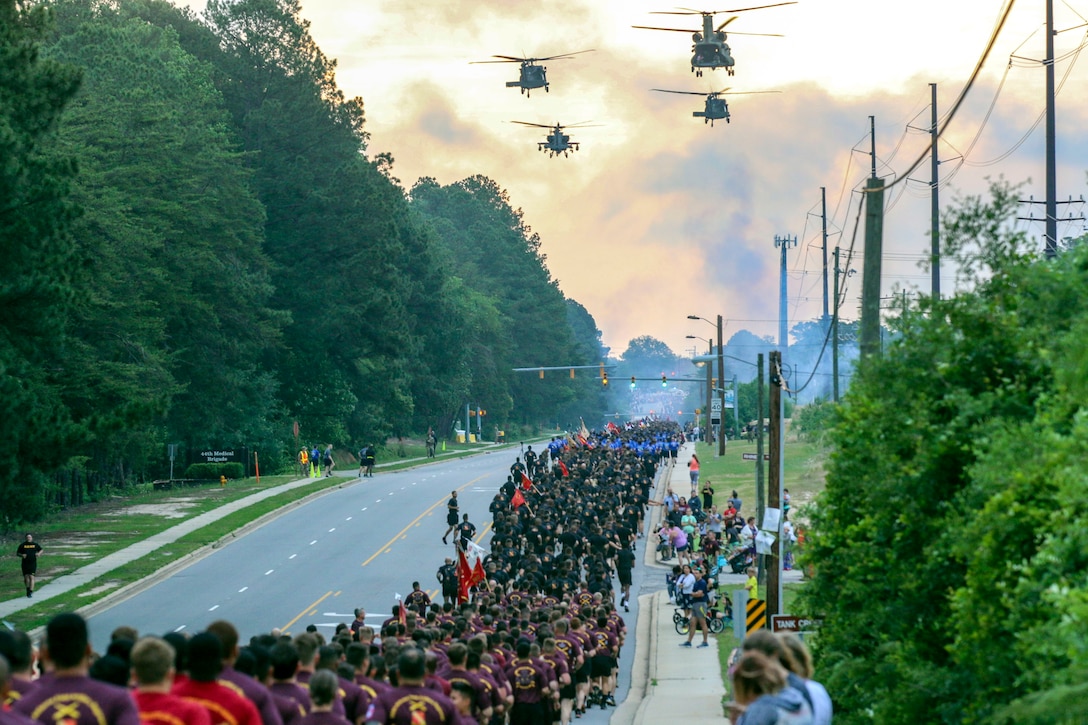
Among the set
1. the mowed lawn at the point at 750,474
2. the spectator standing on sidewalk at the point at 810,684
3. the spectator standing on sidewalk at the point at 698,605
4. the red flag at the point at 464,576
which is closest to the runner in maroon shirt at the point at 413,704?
the spectator standing on sidewalk at the point at 810,684

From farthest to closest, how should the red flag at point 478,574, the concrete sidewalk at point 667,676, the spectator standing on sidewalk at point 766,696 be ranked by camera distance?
the red flag at point 478,574 → the concrete sidewalk at point 667,676 → the spectator standing on sidewalk at point 766,696

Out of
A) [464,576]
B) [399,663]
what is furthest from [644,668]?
[399,663]

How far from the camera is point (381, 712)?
10.6 meters

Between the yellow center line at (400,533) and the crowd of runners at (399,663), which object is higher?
the crowd of runners at (399,663)

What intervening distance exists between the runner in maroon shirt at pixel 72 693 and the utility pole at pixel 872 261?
540 inches

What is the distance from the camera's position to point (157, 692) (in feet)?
23.9

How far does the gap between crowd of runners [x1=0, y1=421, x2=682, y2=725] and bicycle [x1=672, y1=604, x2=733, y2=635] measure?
2.56 meters

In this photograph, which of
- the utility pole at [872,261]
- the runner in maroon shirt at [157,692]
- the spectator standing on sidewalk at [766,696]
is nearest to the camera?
the runner in maroon shirt at [157,692]

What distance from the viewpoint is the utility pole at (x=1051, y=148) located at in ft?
119

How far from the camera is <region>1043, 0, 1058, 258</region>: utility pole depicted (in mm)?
A: 36312

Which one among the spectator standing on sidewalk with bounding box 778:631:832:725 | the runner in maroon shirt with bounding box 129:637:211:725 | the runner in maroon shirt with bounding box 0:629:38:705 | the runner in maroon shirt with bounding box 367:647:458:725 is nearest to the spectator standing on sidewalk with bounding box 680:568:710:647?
the runner in maroon shirt with bounding box 367:647:458:725

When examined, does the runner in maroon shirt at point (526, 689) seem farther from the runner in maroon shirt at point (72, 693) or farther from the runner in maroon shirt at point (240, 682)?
the runner in maroon shirt at point (72, 693)

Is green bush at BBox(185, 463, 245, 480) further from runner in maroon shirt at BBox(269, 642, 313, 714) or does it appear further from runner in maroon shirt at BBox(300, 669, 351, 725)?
runner in maroon shirt at BBox(300, 669, 351, 725)

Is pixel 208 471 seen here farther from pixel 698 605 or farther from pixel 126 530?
pixel 698 605
